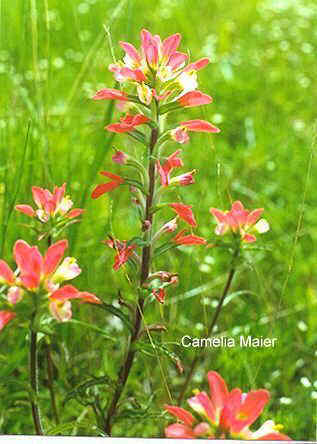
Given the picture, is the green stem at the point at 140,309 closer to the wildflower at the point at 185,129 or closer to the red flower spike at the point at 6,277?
the wildflower at the point at 185,129

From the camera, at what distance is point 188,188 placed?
129 centimetres

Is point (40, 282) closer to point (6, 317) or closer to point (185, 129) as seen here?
→ point (6, 317)

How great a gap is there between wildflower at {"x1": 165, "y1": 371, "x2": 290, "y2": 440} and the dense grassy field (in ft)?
0.34

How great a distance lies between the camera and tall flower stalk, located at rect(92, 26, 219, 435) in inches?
29.3

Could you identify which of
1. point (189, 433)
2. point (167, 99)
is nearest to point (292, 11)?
point (167, 99)

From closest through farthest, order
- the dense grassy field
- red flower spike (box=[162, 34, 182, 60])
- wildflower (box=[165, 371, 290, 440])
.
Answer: wildflower (box=[165, 371, 290, 440]) → red flower spike (box=[162, 34, 182, 60]) → the dense grassy field

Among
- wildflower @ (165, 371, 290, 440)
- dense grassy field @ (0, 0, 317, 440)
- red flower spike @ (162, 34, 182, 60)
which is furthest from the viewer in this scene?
dense grassy field @ (0, 0, 317, 440)

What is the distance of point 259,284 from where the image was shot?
3.71 feet

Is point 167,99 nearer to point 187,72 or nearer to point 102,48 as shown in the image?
point 187,72

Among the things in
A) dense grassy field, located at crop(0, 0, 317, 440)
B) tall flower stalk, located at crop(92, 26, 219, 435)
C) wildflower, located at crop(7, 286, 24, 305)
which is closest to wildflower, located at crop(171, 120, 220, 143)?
tall flower stalk, located at crop(92, 26, 219, 435)

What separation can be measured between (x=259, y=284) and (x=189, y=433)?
0.48 m

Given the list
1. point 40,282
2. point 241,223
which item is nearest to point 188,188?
point 241,223

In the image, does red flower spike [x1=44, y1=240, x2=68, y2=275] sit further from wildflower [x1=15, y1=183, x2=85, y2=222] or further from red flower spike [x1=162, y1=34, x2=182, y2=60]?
red flower spike [x1=162, y1=34, x2=182, y2=60]

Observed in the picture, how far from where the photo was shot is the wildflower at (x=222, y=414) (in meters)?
0.66
